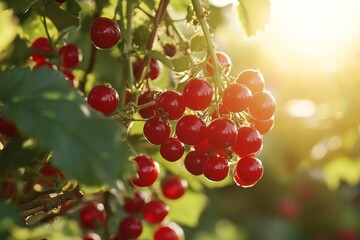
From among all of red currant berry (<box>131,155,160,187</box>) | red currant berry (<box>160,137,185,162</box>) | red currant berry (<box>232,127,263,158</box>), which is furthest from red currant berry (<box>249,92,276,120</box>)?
red currant berry (<box>131,155,160,187</box>)

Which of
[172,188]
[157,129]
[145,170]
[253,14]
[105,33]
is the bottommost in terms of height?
[172,188]

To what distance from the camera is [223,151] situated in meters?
1.14

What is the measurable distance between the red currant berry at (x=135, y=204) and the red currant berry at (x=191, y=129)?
1.71 feet

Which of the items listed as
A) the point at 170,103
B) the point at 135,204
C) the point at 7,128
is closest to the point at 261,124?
the point at 170,103

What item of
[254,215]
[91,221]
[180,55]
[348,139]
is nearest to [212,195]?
[254,215]

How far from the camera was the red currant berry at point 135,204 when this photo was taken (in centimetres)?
156

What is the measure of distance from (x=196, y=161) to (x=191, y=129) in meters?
0.11

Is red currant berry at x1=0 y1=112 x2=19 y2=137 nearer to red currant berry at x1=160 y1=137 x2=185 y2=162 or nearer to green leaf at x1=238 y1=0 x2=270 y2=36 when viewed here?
red currant berry at x1=160 y1=137 x2=185 y2=162

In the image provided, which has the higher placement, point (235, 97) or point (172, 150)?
point (235, 97)

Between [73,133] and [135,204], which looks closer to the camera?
[73,133]

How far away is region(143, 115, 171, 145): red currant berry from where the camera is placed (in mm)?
1090

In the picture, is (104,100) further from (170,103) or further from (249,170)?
(249,170)

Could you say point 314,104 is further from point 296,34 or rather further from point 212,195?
point 212,195

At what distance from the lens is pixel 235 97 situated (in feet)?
3.36
